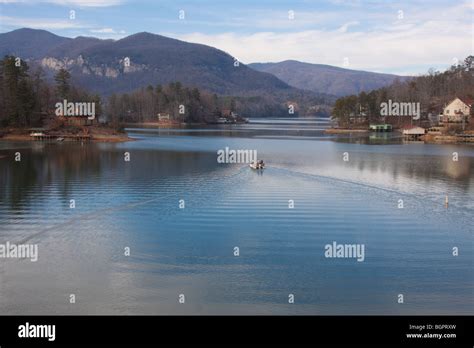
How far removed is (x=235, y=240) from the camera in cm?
2320

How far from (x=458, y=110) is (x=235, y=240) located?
295ft

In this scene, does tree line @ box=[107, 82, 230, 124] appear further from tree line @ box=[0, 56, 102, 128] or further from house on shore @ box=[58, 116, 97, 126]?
house on shore @ box=[58, 116, 97, 126]

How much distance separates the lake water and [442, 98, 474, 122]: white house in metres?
60.0

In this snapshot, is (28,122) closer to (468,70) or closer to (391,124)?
(391,124)

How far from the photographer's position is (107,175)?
43.1 metres

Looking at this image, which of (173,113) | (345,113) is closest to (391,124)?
(345,113)

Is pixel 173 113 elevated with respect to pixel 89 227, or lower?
elevated

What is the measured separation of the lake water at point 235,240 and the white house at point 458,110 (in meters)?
60.0

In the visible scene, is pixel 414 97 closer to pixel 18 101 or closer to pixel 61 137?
pixel 61 137

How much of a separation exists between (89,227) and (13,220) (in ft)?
13.0
